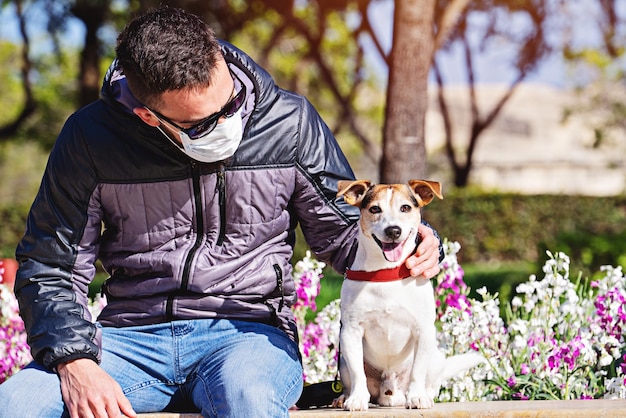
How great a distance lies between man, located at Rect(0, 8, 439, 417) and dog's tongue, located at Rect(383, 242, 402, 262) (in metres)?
0.08

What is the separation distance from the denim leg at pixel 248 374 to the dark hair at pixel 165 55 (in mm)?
857

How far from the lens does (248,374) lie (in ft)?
8.84

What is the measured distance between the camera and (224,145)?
9.49 ft

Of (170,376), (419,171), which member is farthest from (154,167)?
(419,171)

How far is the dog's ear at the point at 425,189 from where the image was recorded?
10.0 feet

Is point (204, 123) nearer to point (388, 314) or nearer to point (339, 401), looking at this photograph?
point (388, 314)

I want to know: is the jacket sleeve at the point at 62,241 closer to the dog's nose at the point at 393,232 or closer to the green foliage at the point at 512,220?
the dog's nose at the point at 393,232

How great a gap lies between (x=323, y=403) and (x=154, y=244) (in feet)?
2.83

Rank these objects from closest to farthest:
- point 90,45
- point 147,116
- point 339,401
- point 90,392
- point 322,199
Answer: point 90,392 → point 147,116 → point 339,401 → point 322,199 → point 90,45

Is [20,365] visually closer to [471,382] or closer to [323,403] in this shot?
[323,403]

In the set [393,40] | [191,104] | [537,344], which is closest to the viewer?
[191,104]

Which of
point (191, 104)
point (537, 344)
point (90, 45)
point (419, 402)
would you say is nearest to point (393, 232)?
point (419, 402)

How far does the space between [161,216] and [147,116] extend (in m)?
0.38

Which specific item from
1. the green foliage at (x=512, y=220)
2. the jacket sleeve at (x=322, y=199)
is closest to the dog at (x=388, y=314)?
the jacket sleeve at (x=322, y=199)
